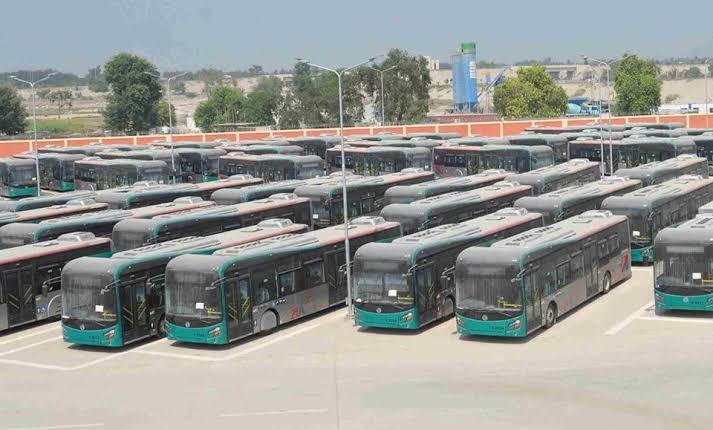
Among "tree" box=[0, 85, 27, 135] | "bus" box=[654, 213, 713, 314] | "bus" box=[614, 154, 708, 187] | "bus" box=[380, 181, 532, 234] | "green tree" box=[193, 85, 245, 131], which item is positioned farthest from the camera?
"green tree" box=[193, 85, 245, 131]

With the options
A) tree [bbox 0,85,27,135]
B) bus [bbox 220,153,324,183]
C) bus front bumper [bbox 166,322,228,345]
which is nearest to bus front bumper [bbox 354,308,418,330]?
bus front bumper [bbox 166,322,228,345]

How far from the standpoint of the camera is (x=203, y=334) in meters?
30.2

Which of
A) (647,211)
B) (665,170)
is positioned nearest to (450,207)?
(647,211)

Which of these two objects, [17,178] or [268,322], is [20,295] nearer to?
[268,322]

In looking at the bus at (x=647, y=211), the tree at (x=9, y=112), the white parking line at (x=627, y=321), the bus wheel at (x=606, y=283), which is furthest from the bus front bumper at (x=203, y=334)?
the tree at (x=9, y=112)

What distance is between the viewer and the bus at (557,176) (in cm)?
5100

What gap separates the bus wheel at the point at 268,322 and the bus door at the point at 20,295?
714 centimetres

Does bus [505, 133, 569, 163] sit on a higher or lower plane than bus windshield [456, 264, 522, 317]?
higher

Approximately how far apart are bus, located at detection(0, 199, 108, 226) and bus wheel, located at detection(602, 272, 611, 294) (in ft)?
66.1

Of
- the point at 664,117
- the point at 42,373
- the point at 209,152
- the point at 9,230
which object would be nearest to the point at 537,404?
the point at 42,373

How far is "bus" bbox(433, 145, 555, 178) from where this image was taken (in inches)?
2530

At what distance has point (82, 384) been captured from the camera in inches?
1085

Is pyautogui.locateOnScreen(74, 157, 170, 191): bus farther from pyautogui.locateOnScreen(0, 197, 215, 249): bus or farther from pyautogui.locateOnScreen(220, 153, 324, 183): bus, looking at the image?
pyautogui.locateOnScreen(0, 197, 215, 249): bus

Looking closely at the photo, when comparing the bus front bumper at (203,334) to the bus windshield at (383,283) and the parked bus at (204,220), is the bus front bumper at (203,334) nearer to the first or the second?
the bus windshield at (383,283)
